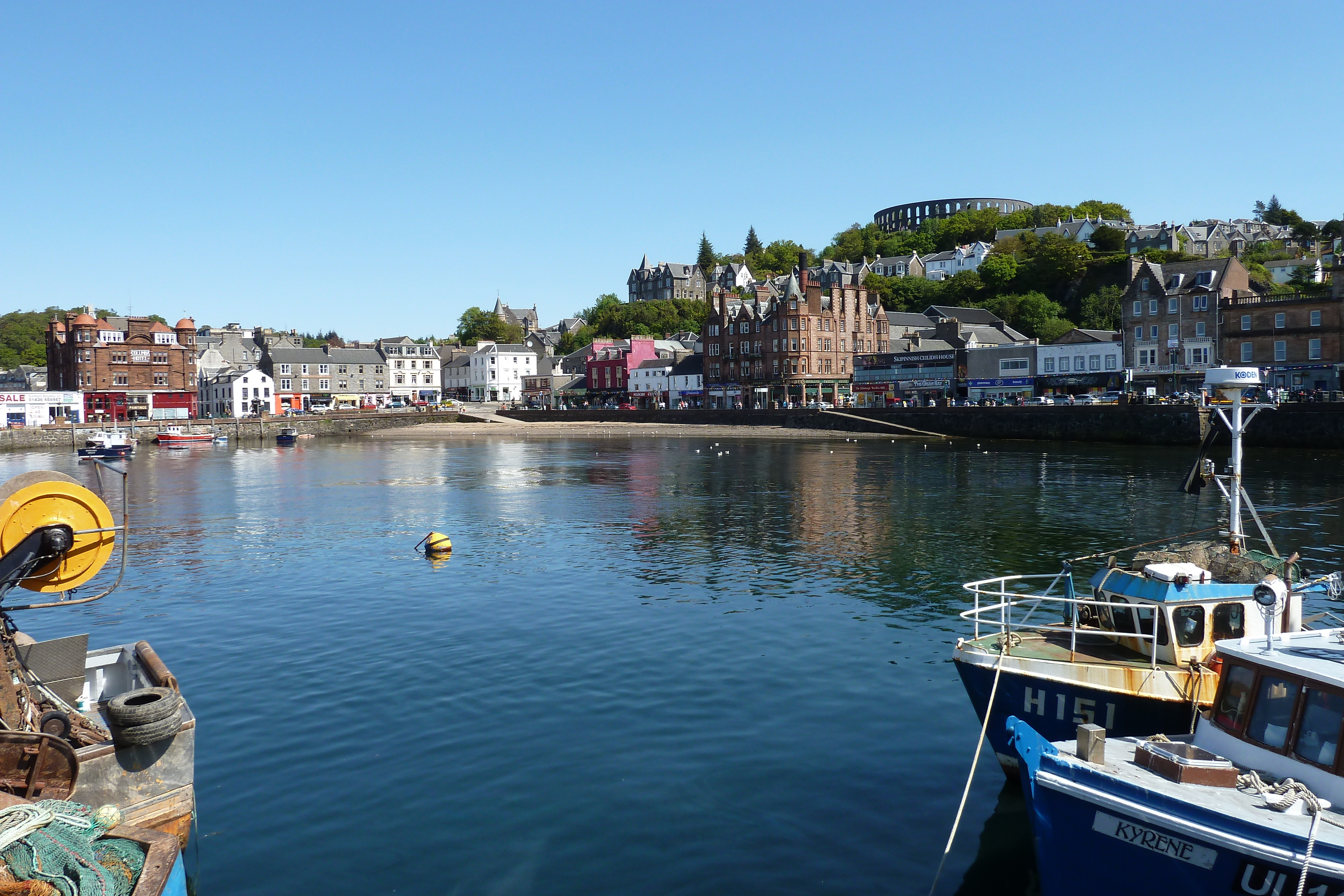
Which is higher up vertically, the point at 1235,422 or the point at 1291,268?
the point at 1291,268

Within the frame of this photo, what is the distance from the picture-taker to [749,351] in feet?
458

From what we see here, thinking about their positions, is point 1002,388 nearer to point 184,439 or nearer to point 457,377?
point 184,439

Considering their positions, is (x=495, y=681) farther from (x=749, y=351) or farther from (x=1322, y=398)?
(x=749, y=351)

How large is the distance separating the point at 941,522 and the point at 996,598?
14.7 m

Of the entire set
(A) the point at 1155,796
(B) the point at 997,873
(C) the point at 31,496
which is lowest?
(B) the point at 997,873

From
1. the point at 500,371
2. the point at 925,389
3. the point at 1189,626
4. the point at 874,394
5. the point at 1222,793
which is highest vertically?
the point at 500,371

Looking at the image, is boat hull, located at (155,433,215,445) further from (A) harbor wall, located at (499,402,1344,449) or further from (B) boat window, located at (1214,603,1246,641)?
(B) boat window, located at (1214,603,1246,641)

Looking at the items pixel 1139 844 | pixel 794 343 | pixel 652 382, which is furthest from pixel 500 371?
pixel 1139 844

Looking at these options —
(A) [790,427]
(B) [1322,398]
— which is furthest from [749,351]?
(B) [1322,398]

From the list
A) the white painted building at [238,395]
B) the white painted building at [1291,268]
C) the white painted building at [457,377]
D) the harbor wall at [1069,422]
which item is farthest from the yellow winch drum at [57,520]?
the white painted building at [457,377]

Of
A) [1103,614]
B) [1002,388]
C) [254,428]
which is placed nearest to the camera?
[1103,614]

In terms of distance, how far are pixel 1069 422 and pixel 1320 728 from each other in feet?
287

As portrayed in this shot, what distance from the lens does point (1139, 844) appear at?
10.4m

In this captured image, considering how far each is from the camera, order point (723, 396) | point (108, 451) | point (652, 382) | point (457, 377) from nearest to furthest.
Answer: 1. point (108, 451)
2. point (723, 396)
3. point (652, 382)
4. point (457, 377)
